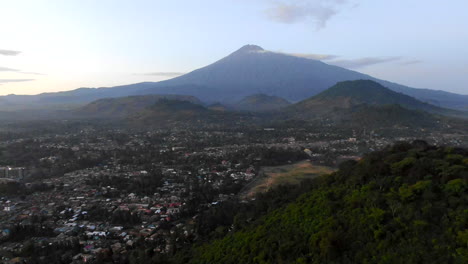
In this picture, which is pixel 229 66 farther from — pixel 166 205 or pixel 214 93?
pixel 166 205

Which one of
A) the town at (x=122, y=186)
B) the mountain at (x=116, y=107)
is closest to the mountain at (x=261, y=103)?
the mountain at (x=116, y=107)

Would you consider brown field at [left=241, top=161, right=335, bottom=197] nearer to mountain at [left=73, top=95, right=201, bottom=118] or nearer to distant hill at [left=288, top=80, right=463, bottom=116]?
distant hill at [left=288, top=80, right=463, bottom=116]

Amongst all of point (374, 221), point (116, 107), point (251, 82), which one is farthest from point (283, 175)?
point (251, 82)

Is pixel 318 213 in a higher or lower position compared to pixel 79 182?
higher

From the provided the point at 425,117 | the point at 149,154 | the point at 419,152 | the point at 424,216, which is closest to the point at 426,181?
the point at 424,216

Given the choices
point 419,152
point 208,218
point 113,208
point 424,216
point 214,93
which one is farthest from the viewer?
point 214,93

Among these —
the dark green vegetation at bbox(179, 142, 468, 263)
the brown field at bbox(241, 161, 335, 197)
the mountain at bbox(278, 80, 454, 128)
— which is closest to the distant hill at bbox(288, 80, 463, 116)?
the mountain at bbox(278, 80, 454, 128)
